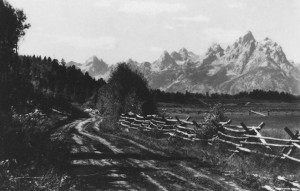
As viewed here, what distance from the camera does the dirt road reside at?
11703 mm

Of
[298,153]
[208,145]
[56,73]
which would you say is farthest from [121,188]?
[56,73]

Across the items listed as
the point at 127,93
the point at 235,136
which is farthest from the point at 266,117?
the point at 235,136

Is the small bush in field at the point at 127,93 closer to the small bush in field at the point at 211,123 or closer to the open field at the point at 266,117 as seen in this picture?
the open field at the point at 266,117

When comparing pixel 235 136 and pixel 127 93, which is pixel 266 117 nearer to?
pixel 127 93

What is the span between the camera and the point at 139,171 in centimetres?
1409

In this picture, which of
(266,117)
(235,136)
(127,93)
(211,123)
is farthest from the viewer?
(266,117)

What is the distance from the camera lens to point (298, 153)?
1622 cm

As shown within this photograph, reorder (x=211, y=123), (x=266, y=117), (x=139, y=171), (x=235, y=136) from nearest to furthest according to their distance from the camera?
(x=139, y=171)
(x=235, y=136)
(x=211, y=123)
(x=266, y=117)

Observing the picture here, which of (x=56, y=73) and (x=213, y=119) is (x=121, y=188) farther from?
(x=56, y=73)

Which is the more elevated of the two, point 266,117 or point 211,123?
point 211,123

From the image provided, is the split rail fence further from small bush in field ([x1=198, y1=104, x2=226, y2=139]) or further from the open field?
the open field

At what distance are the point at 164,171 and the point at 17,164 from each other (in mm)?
5372

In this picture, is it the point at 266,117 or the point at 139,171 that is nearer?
the point at 139,171

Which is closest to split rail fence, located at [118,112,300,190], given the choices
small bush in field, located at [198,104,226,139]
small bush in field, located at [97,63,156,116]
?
small bush in field, located at [198,104,226,139]
